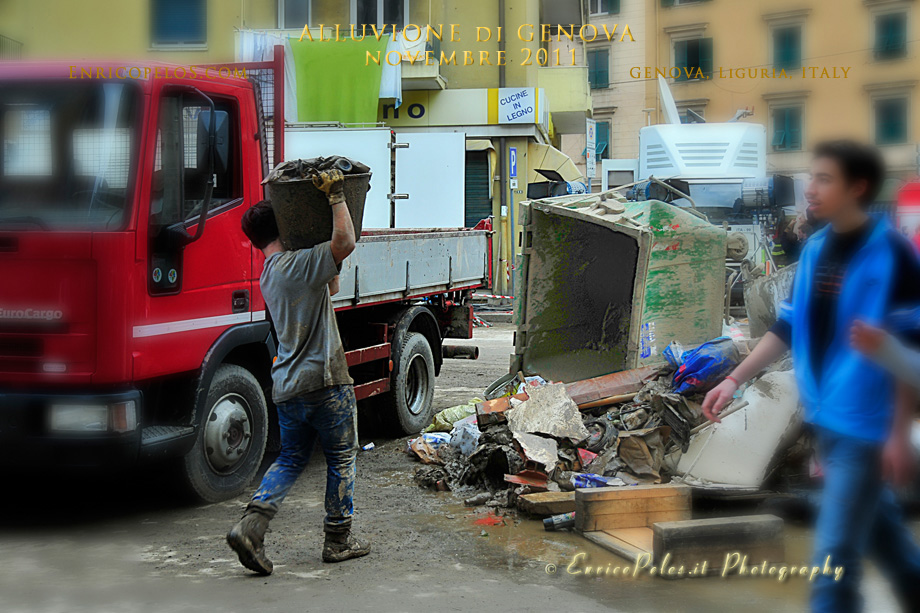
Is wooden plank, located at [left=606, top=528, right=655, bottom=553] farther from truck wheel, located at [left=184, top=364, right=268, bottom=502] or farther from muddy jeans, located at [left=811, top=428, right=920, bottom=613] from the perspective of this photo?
truck wheel, located at [left=184, top=364, right=268, bottom=502]

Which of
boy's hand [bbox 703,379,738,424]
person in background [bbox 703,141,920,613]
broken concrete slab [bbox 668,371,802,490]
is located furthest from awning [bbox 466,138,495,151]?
person in background [bbox 703,141,920,613]

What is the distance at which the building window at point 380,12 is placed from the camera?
64.8 feet

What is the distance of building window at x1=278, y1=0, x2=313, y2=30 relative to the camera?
61.6 ft

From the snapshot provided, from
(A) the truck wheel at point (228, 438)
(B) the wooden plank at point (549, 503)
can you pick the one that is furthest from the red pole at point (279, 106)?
(B) the wooden plank at point (549, 503)

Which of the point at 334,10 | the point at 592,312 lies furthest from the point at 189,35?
the point at 334,10

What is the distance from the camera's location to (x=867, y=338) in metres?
2.51

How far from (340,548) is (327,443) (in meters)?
0.51

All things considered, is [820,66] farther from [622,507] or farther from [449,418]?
[449,418]

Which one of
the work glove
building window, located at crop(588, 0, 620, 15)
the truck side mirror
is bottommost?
the work glove

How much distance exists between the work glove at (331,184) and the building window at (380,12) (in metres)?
16.2

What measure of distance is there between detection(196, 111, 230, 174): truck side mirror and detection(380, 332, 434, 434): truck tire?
261 centimetres

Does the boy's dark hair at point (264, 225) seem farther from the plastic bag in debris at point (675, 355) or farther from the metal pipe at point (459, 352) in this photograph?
the metal pipe at point (459, 352)

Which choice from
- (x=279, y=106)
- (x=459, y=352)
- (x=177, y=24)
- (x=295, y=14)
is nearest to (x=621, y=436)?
(x=279, y=106)

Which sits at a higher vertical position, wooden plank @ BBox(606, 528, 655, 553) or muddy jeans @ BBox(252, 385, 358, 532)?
muddy jeans @ BBox(252, 385, 358, 532)
